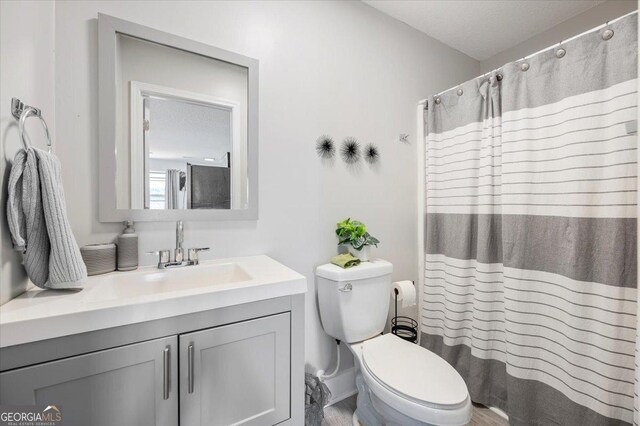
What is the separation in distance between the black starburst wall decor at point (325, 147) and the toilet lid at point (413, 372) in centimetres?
108

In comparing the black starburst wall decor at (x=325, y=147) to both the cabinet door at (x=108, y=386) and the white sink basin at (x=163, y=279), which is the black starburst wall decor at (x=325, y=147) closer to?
the white sink basin at (x=163, y=279)

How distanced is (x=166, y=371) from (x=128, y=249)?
1.80 ft

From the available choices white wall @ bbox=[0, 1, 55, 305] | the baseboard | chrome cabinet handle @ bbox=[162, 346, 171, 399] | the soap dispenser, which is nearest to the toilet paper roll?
→ the baseboard

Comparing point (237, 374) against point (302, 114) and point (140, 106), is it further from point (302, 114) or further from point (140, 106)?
point (302, 114)

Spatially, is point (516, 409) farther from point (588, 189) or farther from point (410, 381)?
point (588, 189)

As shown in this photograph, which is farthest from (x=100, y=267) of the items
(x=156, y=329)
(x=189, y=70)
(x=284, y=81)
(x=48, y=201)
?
(x=284, y=81)

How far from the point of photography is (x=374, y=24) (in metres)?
1.83

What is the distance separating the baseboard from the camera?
5.40 ft

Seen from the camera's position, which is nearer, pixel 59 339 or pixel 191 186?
pixel 59 339

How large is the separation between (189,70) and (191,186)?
21.6 inches

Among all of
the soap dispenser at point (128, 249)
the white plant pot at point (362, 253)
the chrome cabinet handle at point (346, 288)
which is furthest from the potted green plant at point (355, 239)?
the soap dispenser at point (128, 249)

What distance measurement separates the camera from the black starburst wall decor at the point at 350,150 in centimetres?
171

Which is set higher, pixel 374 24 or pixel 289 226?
pixel 374 24

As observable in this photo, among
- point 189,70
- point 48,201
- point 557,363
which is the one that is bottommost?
point 557,363
